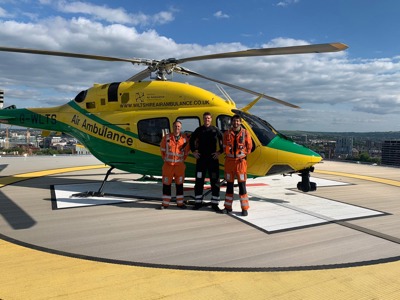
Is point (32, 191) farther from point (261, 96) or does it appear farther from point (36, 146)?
point (36, 146)

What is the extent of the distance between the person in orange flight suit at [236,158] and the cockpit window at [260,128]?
2.85 feet

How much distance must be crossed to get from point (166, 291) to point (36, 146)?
21950 millimetres

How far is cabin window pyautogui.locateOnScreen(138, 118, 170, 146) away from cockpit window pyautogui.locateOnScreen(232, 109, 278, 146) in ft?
6.05

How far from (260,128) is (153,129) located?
109 inches

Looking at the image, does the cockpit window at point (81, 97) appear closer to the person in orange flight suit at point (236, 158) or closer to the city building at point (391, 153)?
the person in orange flight suit at point (236, 158)

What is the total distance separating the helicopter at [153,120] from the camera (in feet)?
24.4

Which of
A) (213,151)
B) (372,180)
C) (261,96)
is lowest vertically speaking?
(372,180)

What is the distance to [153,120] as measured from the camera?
316 inches

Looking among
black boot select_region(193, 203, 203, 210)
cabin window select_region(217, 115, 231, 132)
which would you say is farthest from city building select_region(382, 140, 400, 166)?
black boot select_region(193, 203, 203, 210)

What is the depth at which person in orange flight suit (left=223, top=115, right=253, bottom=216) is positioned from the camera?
253 inches

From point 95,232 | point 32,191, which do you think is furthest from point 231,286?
point 32,191

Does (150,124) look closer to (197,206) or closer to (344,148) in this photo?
(197,206)

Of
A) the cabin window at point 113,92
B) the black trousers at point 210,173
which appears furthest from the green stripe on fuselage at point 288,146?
the cabin window at point 113,92

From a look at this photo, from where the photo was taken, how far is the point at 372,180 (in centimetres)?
1213
